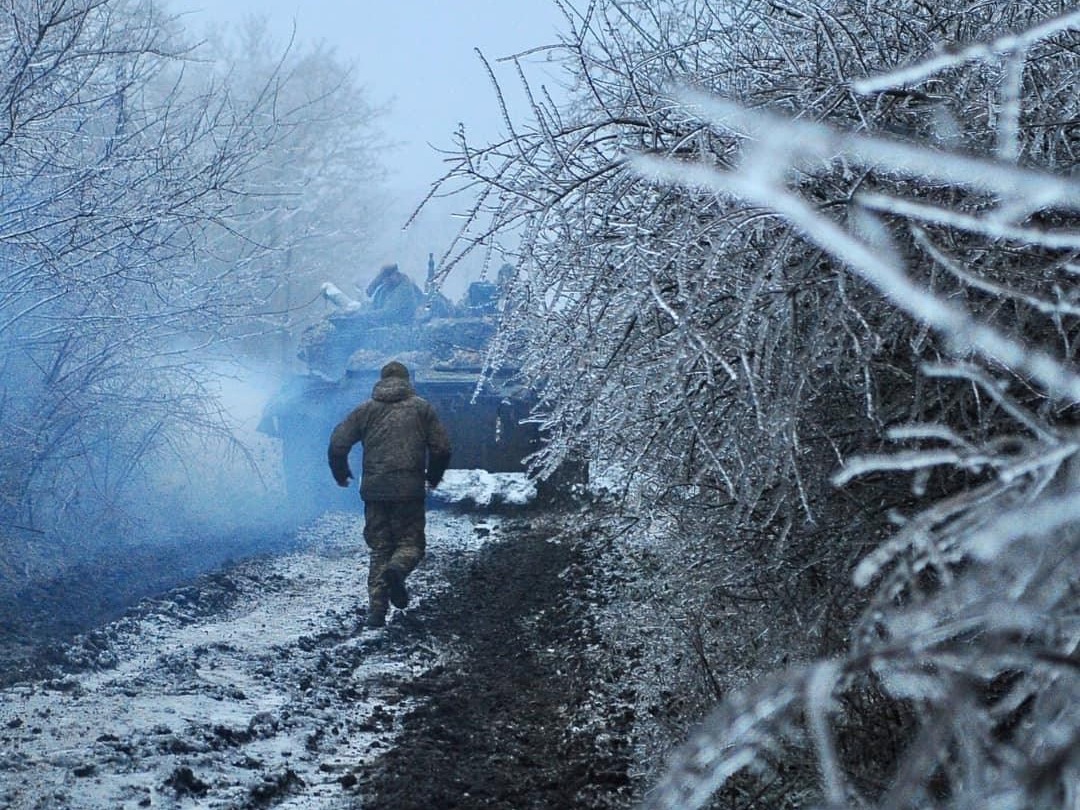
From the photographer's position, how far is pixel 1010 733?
2934mm

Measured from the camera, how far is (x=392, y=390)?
8.85m

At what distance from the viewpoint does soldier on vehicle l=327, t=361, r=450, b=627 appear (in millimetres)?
8484

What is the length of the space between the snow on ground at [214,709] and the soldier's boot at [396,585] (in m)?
0.11

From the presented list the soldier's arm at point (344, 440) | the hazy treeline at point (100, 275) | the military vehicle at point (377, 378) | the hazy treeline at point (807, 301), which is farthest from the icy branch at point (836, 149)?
the military vehicle at point (377, 378)

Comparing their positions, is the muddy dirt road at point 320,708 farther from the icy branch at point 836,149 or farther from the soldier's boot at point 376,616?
the icy branch at point 836,149

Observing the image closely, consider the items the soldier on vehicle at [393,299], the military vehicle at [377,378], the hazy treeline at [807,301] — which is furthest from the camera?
the soldier on vehicle at [393,299]

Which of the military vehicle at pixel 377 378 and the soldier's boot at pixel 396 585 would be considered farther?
the military vehicle at pixel 377 378

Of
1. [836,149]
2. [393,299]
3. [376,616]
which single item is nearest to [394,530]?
[376,616]

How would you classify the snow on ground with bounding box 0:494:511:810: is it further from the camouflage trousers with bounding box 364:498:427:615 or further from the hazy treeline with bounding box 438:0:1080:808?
the hazy treeline with bounding box 438:0:1080:808

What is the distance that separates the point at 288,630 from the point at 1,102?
395 cm

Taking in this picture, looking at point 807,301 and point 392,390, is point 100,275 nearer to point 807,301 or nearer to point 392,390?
point 392,390

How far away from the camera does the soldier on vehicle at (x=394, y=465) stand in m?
8.48

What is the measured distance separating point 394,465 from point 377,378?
9.04 meters

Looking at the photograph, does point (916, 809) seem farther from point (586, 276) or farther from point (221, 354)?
point (221, 354)
